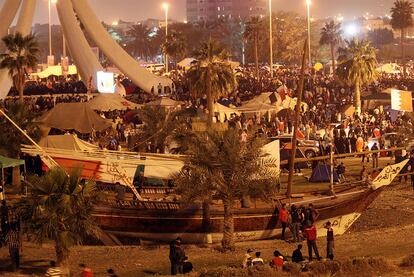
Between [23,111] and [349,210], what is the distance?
449 inches

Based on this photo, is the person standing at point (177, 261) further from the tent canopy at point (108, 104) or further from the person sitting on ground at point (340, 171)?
the tent canopy at point (108, 104)

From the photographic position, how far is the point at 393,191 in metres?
29.9

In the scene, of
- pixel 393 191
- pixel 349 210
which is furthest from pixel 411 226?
pixel 393 191

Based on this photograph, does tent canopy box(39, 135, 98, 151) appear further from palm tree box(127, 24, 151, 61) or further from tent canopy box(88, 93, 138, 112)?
palm tree box(127, 24, 151, 61)

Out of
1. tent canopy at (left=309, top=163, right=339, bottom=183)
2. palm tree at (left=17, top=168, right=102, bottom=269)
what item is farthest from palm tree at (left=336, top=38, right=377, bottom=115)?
palm tree at (left=17, top=168, right=102, bottom=269)

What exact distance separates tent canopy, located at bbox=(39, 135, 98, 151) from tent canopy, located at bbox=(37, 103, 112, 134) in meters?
6.88

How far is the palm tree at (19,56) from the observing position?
42.8m

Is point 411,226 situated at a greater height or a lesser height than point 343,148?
lesser

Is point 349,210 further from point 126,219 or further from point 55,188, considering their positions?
point 55,188

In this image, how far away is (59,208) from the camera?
60.5 ft

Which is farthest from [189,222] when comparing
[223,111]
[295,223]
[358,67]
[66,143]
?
[358,67]

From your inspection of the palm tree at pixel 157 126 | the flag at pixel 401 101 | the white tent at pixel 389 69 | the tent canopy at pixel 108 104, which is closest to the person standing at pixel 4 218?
the palm tree at pixel 157 126

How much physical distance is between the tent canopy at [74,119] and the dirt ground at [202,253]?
14658 mm

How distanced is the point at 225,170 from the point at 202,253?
2.39 meters
